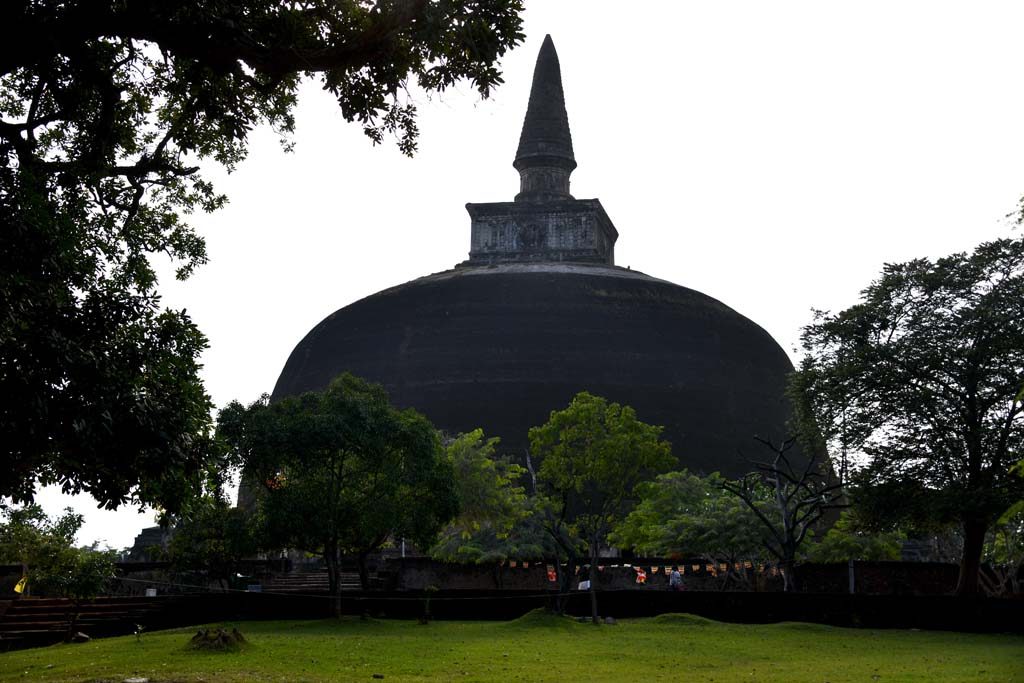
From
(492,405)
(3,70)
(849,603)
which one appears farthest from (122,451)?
(492,405)

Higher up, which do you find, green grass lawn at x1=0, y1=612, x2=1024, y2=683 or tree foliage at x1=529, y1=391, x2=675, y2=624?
tree foliage at x1=529, y1=391, x2=675, y2=624

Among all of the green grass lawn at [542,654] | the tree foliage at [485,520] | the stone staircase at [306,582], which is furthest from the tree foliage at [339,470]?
the tree foliage at [485,520]

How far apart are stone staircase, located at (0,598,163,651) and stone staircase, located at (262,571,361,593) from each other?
6.09 meters

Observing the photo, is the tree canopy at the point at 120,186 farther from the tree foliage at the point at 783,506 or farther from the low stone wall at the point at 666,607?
the tree foliage at the point at 783,506

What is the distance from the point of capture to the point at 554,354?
1847 inches

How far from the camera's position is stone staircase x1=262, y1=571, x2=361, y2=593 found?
1211 inches

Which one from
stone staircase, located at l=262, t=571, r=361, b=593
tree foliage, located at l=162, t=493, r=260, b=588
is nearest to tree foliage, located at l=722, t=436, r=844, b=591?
stone staircase, located at l=262, t=571, r=361, b=593

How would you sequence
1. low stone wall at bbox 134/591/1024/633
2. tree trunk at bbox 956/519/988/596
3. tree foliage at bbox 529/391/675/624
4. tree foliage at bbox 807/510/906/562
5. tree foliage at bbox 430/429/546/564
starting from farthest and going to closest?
tree foliage at bbox 430/429/546/564 < tree foliage at bbox 807/510/906/562 < tree foliage at bbox 529/391/675/624 < tree trunk at bbox 956/519/988/596 < low stone wall at bbox 134/591/1024/633

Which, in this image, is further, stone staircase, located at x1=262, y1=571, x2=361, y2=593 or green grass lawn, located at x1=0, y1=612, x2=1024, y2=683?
stone staircase, located at x1=262, y1=571, x2=361, y2=593

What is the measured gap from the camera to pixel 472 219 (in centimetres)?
6081

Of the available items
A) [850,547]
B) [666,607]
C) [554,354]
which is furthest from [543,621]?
[554,354]

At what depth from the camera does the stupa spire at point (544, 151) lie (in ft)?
203

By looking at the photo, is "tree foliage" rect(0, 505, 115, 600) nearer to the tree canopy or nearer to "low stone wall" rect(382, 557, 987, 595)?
the tree canopy

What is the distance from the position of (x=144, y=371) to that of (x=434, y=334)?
3688 cm
